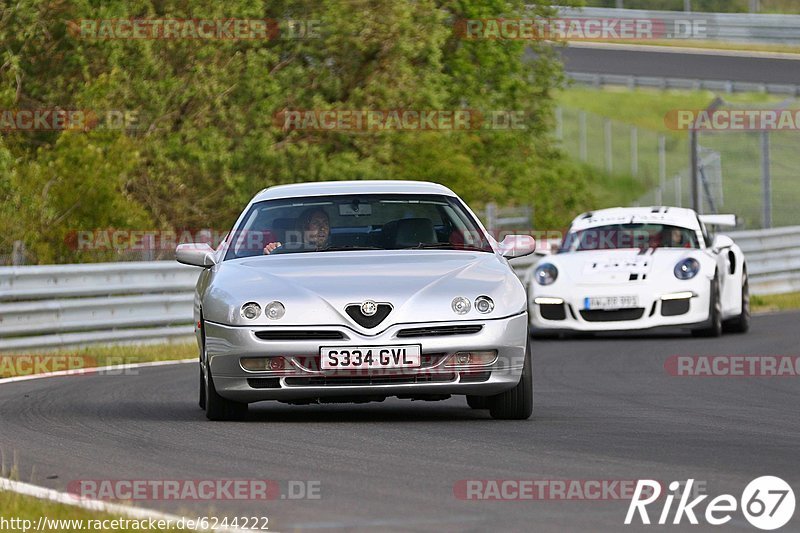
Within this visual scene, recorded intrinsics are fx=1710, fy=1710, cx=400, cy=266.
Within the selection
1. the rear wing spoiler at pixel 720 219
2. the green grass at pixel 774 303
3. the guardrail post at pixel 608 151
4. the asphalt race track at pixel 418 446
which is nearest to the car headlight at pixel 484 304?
the asphalt race track at pixel 418 446

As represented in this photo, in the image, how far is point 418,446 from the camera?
26.6ft

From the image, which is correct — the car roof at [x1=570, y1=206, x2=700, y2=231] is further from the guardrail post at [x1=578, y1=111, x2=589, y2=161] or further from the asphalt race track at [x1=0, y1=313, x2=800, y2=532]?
the guardrail post at [x1=578, y1=111, x2=589, y2=161]

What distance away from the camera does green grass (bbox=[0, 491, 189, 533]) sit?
5.98 m

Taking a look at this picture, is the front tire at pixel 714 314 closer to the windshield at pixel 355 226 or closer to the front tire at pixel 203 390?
the windshield at pixel 355 226

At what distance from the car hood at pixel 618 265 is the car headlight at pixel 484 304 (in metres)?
8.13

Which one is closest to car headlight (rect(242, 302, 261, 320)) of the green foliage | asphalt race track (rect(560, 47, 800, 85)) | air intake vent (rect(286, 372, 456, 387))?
air intake vent (rect(286, 372, 456, 387))

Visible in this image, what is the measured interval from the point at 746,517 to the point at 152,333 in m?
12.2

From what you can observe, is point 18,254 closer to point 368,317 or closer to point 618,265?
point 618,265

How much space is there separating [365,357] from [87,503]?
8.58 feet

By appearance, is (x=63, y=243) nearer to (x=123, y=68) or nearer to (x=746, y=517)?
(x=123, y=68)

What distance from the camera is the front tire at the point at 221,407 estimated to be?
9.40m

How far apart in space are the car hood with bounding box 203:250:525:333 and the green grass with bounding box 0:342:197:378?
19.1 feet

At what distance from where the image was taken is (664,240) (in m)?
18.0

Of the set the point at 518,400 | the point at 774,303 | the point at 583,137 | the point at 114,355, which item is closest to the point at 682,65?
the point at 583,137
